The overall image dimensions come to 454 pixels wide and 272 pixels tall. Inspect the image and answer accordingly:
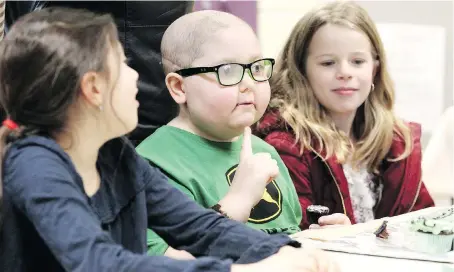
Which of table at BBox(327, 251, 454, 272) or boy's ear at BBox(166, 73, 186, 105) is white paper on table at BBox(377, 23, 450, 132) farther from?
table at BBox(327, 251, 454, 272)

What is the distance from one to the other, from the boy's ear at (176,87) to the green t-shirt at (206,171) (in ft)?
0.19

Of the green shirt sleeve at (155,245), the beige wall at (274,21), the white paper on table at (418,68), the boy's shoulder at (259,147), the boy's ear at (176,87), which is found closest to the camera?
the green shirt sleeve at (155,245)

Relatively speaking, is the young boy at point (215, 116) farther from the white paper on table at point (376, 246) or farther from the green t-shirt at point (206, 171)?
the white paper on table at point (376, 246)

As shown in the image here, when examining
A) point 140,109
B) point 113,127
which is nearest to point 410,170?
point 140,109

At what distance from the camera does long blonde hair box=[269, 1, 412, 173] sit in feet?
6.38

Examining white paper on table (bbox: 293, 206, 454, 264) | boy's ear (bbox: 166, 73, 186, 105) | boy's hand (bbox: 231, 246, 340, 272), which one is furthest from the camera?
boy's ear (bbox: 166, 73, 186, 105)

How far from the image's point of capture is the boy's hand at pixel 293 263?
91cm

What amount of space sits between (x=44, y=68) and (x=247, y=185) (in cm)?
54

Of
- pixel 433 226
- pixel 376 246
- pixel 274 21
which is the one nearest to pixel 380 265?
pixel 376 246

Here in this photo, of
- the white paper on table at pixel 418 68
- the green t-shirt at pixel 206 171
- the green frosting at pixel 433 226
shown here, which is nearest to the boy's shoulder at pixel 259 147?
the green t-shirt at pixel 206 171

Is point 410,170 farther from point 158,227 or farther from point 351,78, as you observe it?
point 158,227

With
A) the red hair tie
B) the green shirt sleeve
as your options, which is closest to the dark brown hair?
the red hair tie

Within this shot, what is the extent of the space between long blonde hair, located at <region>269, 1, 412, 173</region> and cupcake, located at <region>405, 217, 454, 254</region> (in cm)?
51

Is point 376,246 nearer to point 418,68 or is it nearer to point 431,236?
point 431,236
